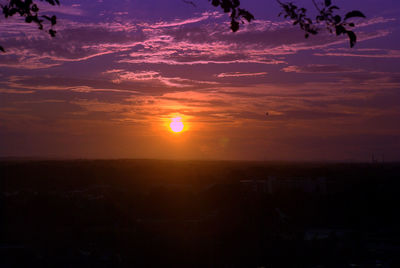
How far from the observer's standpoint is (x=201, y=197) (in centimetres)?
3072

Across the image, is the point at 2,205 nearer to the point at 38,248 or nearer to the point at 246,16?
the point at 38,248

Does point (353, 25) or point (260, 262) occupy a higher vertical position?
point (353, 25)

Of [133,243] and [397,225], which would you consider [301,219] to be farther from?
[133,243]

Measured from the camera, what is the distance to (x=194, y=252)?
1243 centimetres

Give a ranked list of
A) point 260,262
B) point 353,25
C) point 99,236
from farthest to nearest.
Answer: point 99,236 → point 260,262 → point 353,25

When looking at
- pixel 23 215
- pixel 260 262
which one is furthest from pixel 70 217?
pixel 260 262

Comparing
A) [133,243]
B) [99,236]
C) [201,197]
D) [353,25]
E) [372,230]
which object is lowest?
[201,197]

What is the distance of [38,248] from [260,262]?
7.32m

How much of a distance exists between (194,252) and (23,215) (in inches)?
516

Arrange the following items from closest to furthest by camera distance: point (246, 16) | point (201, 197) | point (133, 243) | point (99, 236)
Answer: point (246, 16), point (133, 243), point (99, 236), point (201, 197)

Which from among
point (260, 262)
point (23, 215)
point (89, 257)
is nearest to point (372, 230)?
point (260, 262)

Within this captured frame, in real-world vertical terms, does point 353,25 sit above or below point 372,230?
above

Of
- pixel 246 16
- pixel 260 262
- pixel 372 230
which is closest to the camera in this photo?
pixel 246 16

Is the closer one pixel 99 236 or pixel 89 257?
pixel 89 257
